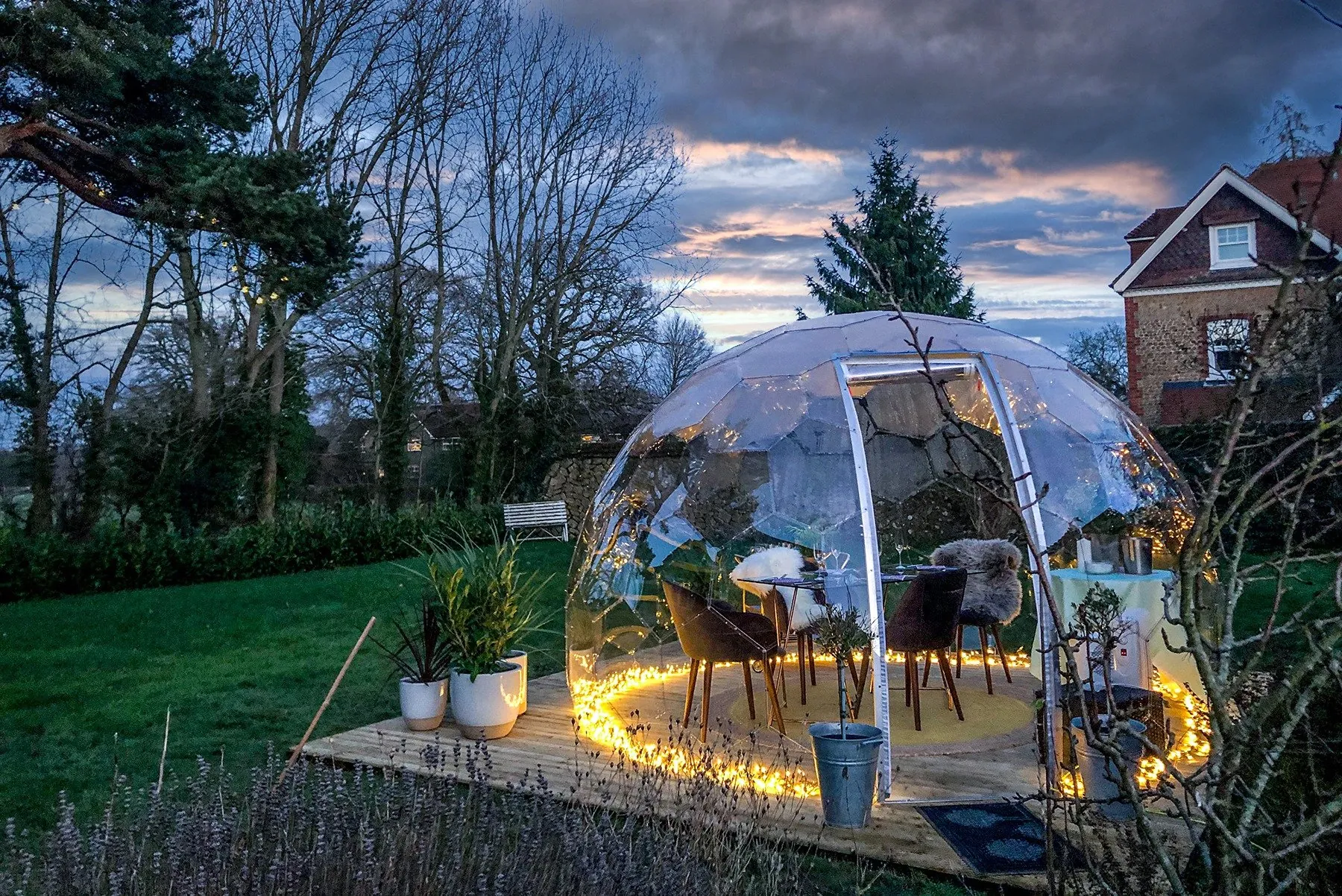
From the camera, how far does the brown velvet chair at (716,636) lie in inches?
186

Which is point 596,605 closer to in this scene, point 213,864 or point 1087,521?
point 1087,521

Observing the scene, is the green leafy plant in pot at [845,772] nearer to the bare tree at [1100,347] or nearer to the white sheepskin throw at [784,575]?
the white sheepskin throw at [784,575]

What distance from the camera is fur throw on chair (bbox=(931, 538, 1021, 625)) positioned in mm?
5828

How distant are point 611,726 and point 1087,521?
281 cm

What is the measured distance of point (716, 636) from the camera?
4.76 meters

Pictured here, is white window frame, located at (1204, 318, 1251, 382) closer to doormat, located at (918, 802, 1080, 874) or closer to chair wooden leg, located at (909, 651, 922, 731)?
doormat, located at (918, 802, 1080, 874)

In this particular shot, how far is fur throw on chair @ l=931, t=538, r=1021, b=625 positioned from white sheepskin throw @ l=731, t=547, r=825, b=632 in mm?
1136

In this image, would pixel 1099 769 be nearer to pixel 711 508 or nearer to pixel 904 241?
pixel 711 508

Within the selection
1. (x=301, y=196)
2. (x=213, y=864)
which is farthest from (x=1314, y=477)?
(x=301, y=196)

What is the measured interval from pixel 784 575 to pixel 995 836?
180 cm

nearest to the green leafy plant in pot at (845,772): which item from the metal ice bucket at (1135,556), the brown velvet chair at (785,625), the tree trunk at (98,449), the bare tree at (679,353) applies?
the brown velvet chair at (785,625)

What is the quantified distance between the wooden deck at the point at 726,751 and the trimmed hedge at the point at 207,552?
12.3 feet

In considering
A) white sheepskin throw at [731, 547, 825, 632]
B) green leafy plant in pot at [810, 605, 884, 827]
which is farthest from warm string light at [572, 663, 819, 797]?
white sheepskin throw at [731, 547, 825, 632]

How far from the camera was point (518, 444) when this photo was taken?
1712 cm
